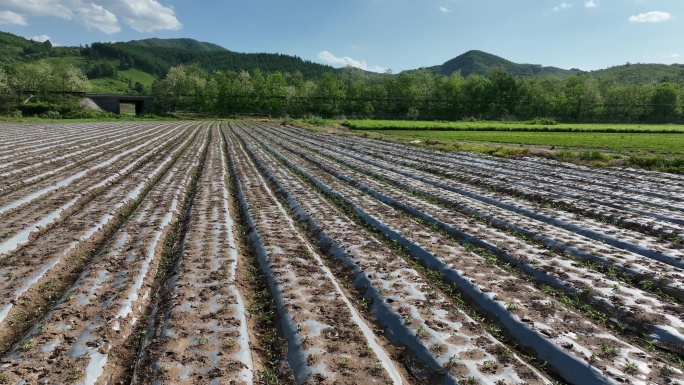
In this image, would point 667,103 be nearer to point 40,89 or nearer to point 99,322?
point 99,322

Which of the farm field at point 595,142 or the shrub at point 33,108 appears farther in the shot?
the shrub at point 33,108

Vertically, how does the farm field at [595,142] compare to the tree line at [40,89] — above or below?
below

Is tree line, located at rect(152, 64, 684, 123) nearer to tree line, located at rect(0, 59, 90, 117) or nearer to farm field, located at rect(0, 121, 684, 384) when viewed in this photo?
tree line, located at rect(0, 59, 90, 117)

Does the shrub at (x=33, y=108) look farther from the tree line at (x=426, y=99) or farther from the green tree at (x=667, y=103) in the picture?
the green tree at (x=667, y=103)

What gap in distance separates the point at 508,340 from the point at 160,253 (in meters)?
5.47

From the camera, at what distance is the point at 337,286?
18.5 ft

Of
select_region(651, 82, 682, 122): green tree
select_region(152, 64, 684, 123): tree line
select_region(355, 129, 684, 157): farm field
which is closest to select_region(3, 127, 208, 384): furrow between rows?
select_region(355, 129, 684, 157): farm field

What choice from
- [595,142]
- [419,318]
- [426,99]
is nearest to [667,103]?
[426,99]

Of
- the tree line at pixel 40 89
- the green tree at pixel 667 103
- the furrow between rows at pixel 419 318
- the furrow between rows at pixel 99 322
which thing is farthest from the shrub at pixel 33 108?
the green tree at pixel 667 103

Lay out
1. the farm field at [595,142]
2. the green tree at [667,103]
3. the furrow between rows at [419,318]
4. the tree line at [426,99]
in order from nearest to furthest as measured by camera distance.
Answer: the furrow between rows at [419,318] → the farm field at [595,142] → the tree line at [426,99] → the green tree at [667,103]

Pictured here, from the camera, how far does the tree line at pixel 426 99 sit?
89750 mm

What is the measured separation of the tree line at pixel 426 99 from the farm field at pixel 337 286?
80.6 m

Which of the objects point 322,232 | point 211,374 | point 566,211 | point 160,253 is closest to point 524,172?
point 566,211

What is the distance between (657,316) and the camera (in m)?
4.67
